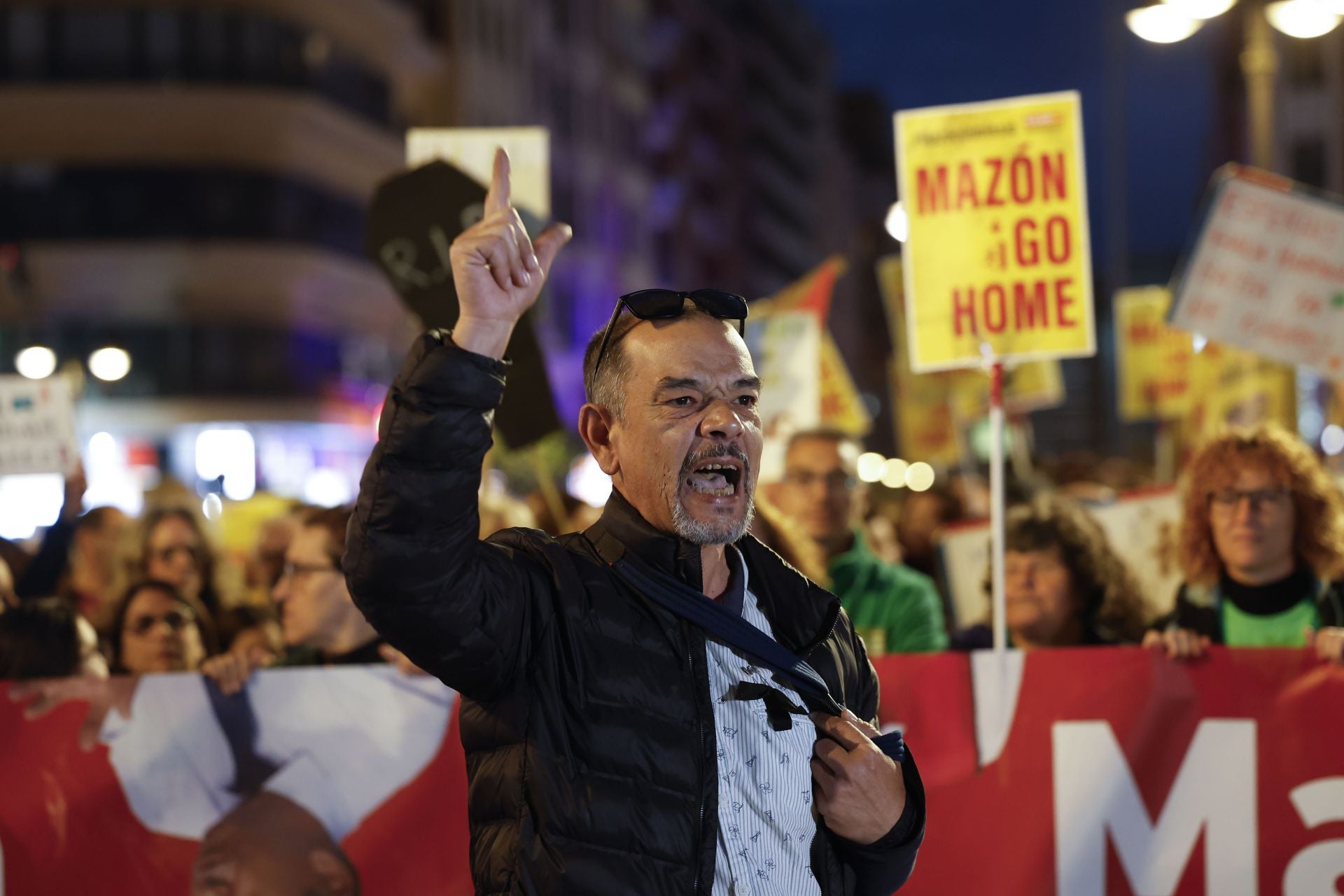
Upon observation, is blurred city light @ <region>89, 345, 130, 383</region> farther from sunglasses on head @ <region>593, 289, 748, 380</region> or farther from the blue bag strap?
the blue bag strap

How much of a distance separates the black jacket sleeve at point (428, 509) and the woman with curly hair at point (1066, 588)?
137 inches

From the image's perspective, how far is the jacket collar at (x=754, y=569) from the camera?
114 inches

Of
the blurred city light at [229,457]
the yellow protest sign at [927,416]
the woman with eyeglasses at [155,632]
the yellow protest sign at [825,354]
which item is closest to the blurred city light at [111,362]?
the yellow protest sign at [927,416]

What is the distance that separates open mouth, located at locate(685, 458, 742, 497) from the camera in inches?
113

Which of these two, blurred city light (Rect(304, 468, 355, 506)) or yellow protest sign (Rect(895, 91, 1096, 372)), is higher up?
yellow protest sign (Rect(895, 91, 1096, 372))

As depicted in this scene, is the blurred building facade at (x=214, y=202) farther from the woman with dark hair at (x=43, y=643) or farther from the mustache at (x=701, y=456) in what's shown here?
the mustache at (x=701, y=456)

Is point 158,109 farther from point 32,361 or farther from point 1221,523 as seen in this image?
point 1221,523

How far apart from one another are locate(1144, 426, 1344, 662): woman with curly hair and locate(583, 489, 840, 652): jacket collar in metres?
2.56

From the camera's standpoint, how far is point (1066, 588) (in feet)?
19.1

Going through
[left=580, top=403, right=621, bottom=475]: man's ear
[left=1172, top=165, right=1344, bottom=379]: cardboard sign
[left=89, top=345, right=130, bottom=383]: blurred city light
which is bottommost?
[left=580, top=403, right=621, bottom=475]: man's ear

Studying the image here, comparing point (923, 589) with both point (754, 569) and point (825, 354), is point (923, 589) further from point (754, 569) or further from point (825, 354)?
point (825, 354)

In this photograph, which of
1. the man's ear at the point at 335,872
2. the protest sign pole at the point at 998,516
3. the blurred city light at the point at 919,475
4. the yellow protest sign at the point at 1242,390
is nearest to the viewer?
the man's ear at the point at 335,872

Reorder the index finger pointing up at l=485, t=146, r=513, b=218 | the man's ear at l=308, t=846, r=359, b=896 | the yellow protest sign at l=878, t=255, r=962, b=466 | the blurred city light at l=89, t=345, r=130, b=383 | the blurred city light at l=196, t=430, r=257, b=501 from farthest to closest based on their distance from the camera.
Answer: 1. the blurred city light at l=196, t=430, r=257, b=501
2. the blurred city light at l=89, t=345, r=130, b=383
3. the yellow protest sign at l=878, t=255, r=962, b=466
4. the man's ear at l=308, t=846, r=359, b=896
5. the index finger pointing up at l=485, t=146, r=513, b=218

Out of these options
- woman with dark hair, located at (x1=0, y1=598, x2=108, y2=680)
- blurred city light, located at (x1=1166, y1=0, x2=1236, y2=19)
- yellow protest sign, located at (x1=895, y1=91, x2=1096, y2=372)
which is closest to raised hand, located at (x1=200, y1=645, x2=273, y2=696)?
woman with dark hair, located at (x1=0, y1=598, x2=108, y2=680)
